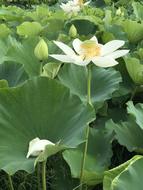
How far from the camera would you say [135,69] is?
1.53 meters

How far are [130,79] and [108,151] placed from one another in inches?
15.3

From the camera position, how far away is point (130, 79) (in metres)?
1.68

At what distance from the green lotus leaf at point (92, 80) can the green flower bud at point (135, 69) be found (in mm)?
53

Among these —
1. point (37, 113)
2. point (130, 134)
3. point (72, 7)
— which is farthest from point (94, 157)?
point (72, 7)

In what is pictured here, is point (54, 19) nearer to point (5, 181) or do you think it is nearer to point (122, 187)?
point (5, 181)

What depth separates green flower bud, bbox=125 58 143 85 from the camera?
4.92 ft

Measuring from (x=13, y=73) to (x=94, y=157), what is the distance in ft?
1.22

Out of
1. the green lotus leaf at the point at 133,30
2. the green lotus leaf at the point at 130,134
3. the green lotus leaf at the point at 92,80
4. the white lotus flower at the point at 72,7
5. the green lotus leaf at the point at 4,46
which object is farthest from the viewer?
the white lotus flower at the point at 72,7

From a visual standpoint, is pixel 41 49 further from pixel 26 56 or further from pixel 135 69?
pixel 135 69

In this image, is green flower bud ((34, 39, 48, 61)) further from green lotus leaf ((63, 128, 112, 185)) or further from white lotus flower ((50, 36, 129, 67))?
green lotus leaf ((63, 128, 112, 185))

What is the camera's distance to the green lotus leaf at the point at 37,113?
1.20 metres

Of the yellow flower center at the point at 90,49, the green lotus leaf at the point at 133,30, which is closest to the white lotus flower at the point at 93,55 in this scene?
the yellow flower center at the point at 90,49

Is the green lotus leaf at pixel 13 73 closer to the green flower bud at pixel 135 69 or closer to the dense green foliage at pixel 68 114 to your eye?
the dense green foliage at pixel 68 114

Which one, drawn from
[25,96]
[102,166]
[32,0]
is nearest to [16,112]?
[25,96]
